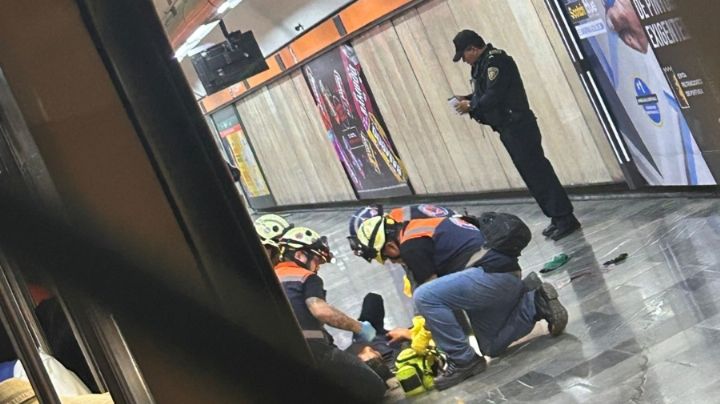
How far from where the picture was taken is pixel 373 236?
5.84m

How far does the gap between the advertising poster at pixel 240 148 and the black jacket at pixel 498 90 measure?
44.8 ft

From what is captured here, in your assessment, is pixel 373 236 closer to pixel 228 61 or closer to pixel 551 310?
pixel 551 310

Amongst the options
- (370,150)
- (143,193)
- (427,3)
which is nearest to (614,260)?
(427,3)

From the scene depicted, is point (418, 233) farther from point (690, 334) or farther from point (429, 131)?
point (429, 131)

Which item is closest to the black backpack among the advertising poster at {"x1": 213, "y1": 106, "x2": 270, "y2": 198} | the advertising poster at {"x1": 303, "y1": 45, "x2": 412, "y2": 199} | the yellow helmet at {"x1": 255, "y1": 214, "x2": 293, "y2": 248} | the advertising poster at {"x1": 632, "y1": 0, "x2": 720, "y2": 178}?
the yellow helmet at {"x1": 255, "y1": 214, "x2": 293, "y2": 248}

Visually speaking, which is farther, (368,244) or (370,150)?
(370,150)

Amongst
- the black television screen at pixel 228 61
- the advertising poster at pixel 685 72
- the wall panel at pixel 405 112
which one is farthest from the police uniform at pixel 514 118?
the black television screen at pixel 228 61

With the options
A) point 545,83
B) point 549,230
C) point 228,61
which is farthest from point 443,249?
point 228,61

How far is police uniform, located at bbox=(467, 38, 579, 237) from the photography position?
812cm

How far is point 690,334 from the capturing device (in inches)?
195

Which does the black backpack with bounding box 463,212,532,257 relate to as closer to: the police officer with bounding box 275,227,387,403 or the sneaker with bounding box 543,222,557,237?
the police officer with bounding box 275,227,387,403

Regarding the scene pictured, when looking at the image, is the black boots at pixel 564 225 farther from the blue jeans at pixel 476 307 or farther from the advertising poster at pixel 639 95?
the blue jeans at pixel 476 307

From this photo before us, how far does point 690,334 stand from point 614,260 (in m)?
1.99

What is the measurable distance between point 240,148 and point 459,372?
56.1 feet
